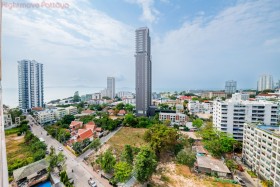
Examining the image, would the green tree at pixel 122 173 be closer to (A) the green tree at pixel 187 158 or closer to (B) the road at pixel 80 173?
(B) the road at pixel 80 173

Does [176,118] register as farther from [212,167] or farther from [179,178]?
[179,178]

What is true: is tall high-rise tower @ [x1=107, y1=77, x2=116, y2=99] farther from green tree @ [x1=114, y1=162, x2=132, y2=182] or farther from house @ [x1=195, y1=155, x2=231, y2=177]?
green tree @ [x1=114, y1=162, x2=132, y2=182]

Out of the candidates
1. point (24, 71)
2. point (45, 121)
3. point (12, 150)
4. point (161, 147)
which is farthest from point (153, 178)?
point (24, 71)

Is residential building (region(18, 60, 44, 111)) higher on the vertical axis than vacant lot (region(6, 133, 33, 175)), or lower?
higher

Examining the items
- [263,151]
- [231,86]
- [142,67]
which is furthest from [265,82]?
[263,151]

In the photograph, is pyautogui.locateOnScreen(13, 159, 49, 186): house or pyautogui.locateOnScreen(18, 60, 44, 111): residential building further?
pyautogui.locateOnScreen(18, 60, 44, 111): residential building

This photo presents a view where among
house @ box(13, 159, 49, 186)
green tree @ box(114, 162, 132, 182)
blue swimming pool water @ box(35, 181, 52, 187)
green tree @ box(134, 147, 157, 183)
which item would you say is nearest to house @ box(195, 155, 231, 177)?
green tree @ box(134, 147, 157, 183)
